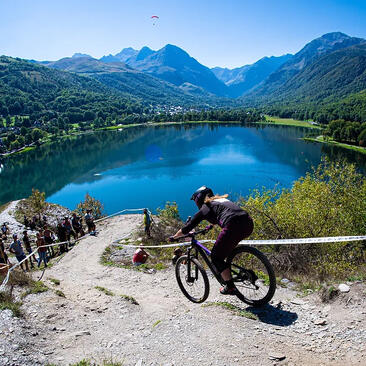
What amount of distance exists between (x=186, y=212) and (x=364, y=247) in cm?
4737

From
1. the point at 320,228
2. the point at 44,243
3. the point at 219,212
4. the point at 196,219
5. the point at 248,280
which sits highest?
the point at 219,212

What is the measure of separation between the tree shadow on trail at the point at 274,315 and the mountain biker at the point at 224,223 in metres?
0.66

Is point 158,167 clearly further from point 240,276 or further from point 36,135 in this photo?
point 36,135

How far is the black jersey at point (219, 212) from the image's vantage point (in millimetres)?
5755

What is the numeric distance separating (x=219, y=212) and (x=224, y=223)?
0.26m

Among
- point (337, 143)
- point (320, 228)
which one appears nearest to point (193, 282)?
point (320, 228)

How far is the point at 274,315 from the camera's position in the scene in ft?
20.5

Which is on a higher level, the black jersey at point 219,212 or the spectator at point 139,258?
the black jersey at point 219,212

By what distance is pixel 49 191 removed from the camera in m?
84.8

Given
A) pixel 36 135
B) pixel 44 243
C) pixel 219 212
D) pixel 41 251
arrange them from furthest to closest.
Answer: pixel 36 135
pixel 44 243
pixel 41 251
pixel 219 212

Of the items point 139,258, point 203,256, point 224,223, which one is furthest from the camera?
point 139,258

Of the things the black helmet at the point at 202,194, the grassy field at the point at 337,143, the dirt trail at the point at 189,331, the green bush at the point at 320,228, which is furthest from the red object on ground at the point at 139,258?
the grassy field at the point at 337,143

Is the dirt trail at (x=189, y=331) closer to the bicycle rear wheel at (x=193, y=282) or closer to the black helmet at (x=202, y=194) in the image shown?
the bicycle rear wheel at (x=193, y=282)

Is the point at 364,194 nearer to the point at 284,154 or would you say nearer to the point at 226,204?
the point at 226,204
